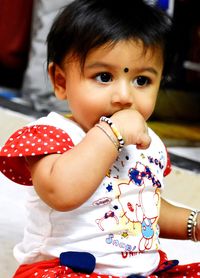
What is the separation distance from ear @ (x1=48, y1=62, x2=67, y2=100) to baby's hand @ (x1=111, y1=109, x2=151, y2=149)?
0.40ft

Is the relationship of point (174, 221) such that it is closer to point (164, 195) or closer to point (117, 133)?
point (117, 133)

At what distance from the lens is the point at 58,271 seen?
88 cm

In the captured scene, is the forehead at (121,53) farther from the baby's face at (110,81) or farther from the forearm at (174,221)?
the forearm at (174,221)

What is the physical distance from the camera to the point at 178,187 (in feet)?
5.75

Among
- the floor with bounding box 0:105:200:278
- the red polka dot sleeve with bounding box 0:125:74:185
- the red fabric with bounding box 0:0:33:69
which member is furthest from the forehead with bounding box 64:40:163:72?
the red fabric with bounding box 0:0:33:69

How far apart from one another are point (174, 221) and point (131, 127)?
0.27 metres

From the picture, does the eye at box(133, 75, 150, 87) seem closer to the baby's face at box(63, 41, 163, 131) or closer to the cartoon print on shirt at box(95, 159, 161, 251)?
the baby's face at box(63, 41, 163, 131)

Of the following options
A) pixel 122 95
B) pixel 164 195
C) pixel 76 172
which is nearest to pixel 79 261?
pixel 76 172

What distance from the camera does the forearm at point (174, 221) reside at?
107 cm

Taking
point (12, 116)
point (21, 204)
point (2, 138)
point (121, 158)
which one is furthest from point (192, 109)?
point (121, 158)

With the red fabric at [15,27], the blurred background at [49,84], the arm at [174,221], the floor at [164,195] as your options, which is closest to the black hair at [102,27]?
the arm at [174,221]

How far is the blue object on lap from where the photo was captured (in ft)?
2.89

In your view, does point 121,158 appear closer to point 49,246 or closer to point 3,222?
point 49,246

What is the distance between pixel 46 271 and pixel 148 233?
16 centimetres
